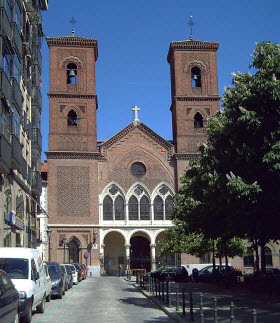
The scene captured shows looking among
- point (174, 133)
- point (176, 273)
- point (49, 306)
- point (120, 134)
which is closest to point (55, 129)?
point (120, 134)

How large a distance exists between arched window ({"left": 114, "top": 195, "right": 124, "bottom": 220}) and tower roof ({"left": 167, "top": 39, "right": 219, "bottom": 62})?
17.1 metres

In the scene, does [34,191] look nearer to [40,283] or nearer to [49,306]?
[49,306]

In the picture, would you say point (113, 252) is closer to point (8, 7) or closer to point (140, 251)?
point (140, 251)

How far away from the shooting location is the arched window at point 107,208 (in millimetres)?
51812

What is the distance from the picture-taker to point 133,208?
172 ft

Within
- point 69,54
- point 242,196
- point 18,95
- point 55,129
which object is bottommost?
point 242,196

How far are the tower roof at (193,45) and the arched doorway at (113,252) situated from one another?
20773 millimetres

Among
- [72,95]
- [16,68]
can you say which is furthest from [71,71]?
[16,68]

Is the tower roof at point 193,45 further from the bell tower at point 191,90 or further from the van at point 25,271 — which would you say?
the van at point 25,271

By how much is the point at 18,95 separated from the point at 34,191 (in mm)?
9270

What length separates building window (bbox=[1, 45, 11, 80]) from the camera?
2397cm

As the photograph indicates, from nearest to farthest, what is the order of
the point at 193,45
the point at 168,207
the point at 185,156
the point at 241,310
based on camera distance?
the point at 241,310, the point at 168,207, the point at 185,156, the point at 193,45

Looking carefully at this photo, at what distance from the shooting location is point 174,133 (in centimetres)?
5519

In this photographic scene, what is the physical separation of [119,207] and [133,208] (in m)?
1.42
